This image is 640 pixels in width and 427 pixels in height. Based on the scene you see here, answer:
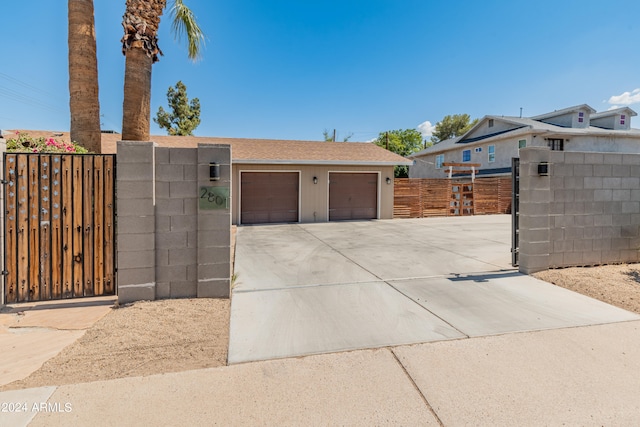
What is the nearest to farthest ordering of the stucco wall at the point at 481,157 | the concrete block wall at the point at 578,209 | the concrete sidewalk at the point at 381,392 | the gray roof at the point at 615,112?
the concrete sidewalk at the point at 381,392 < the concrete block wall at the point at 578,209 < the stucco wall at the point at 481,157 < the gray roof at the point at 615,112

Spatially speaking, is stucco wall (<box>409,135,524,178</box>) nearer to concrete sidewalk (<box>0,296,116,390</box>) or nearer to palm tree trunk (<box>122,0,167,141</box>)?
palm tree trunk (<box>122,0,167,141</box>)

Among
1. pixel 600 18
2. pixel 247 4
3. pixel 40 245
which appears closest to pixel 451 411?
pixel 40 245

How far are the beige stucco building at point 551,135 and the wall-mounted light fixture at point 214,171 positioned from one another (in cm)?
1988

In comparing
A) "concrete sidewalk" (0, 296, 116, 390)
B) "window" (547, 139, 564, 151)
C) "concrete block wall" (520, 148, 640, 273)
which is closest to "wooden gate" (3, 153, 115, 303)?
"concrete sidewalk" (0, 296, 116, 390)

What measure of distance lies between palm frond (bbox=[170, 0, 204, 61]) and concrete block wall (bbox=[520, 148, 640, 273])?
26.2 feet

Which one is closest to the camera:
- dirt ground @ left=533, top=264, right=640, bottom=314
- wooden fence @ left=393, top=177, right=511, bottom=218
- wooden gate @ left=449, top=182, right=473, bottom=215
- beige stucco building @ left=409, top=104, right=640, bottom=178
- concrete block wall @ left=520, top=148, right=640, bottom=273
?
dirt ground @ left=533, top=264, right=640, bottom=314

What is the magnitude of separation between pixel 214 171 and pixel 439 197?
45.6 ft

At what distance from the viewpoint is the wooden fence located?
1504 cm

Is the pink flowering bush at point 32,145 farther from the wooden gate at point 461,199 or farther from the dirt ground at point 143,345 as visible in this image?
the wooden gate at point 461,199

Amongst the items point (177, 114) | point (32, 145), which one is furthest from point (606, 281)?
point (177, 114)

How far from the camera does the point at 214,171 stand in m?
3.94

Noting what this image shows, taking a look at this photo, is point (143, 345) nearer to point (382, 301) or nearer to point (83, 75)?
point (382, 301)

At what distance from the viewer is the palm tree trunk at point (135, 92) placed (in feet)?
21.0

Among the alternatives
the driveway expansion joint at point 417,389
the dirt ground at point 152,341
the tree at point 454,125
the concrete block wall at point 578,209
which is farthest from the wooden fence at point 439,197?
the tree at point 454,125
